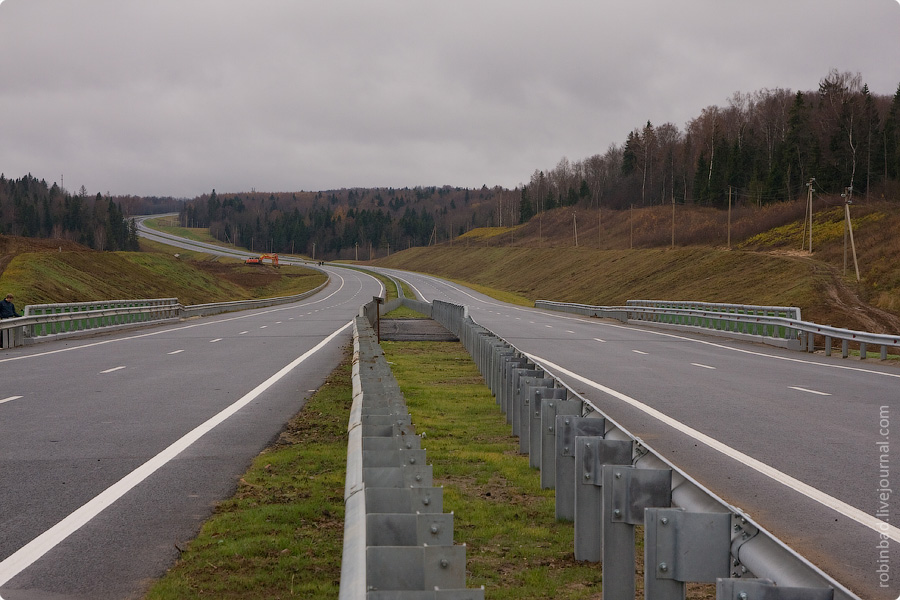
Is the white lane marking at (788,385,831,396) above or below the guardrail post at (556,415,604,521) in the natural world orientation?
below

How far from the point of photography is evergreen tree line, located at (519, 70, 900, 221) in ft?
341

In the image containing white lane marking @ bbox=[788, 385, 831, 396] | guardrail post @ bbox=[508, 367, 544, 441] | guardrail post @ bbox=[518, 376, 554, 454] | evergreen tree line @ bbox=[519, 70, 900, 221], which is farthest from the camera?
evergreen tree line @ bbox=[519, 70, 900, 221]

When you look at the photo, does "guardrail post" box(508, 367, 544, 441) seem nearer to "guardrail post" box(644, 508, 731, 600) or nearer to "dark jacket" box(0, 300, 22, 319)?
"guardrail post" box(644, 508, 731, 600)

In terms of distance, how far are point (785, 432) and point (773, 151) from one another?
429 ft

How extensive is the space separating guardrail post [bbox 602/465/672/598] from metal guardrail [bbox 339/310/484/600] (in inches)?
36.8

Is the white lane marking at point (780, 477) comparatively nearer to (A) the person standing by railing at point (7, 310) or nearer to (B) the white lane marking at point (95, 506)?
(B) the white lane marking at point (95, 506)

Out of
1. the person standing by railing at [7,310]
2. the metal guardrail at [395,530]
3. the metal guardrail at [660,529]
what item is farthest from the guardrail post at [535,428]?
the person standing by railing at [7,310]

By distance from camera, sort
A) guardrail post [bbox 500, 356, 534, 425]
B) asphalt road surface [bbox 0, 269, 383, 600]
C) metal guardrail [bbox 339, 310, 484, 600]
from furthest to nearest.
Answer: guardrail post [bbox 500, 356, 534, 425]
asphalt road surface [bbox 0, 269, 383, 600]
metal guardrail [bbox 339, 310, 484, 600]

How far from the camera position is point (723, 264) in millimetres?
71688

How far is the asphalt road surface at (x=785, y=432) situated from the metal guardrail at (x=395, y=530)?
2.88 meters

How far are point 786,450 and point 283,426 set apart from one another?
252 inches

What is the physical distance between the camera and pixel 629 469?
4695mm

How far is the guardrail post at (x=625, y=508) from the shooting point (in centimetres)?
466

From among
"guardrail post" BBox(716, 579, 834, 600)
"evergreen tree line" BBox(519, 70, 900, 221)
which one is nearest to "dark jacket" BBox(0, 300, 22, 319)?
"guardrail post" BBox(716, 579, 834, 600)
